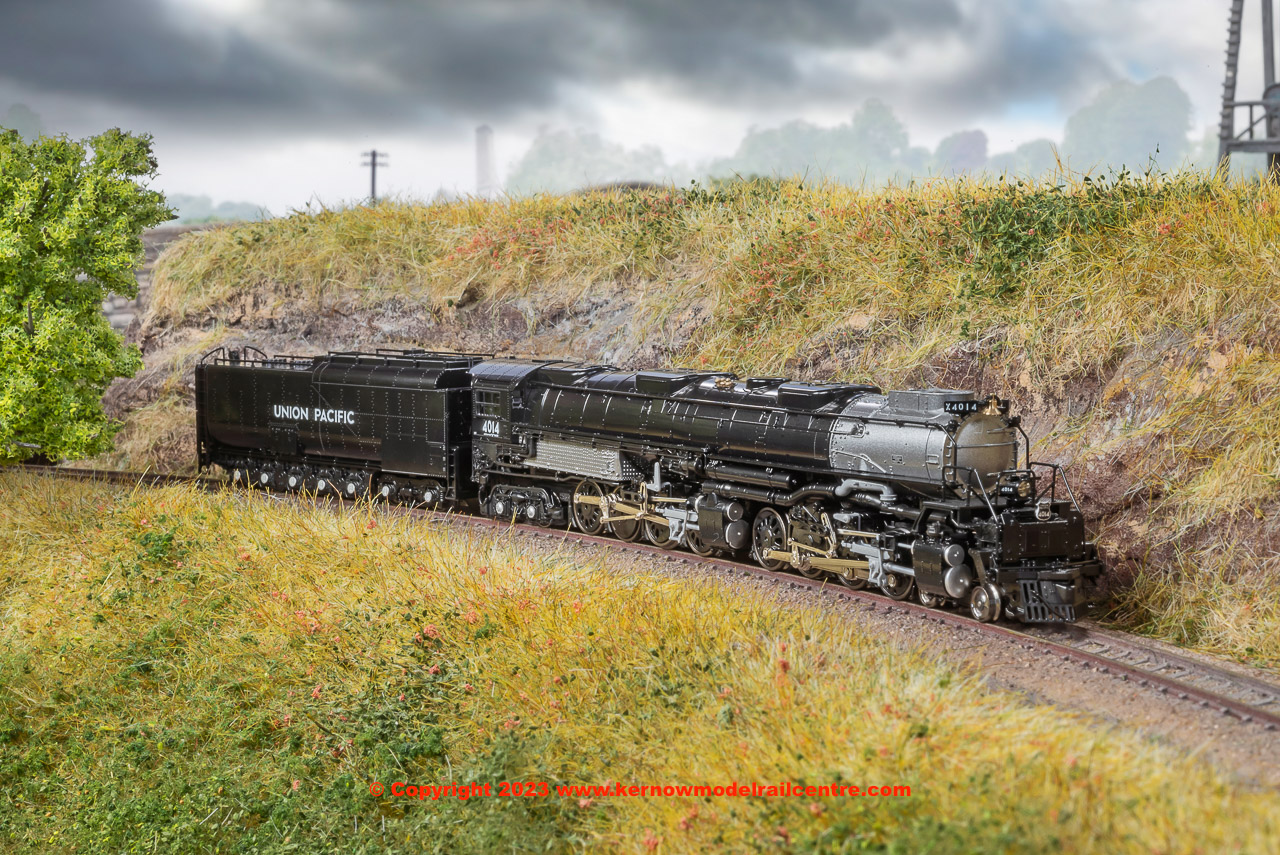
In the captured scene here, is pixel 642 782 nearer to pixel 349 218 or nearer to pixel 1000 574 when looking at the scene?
pixel 1000 574

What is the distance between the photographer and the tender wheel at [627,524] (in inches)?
652

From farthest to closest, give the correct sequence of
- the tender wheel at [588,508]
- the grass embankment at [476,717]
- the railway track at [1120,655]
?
1. the tender wheel at [588,508]
2. the railway track at [1120,655]
3. the grass embankment at [476,717]

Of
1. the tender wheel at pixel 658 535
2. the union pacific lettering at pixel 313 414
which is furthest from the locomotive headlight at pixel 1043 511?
the union pacific lettering at pixel 313 414

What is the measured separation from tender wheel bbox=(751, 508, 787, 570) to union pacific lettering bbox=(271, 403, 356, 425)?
9.58 meters

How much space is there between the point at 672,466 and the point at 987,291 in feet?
21.8

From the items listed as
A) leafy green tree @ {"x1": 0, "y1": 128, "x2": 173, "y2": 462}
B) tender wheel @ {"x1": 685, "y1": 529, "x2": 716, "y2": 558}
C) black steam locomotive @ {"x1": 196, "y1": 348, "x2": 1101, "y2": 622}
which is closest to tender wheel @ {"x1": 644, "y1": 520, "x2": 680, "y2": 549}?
black steam locomotive @ {"x1": 196, "y1": 348, "x2": 1101, "y2": 622}

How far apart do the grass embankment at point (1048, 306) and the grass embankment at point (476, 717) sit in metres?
5.34

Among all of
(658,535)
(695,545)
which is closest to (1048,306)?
(695,545)

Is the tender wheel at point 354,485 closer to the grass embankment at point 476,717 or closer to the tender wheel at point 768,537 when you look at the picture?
the grass embankment at point 476,717

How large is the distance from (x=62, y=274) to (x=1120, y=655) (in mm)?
17794

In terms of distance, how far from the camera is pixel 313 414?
2106 centimetres

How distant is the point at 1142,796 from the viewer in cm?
667

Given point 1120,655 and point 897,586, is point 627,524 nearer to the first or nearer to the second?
point 897,586

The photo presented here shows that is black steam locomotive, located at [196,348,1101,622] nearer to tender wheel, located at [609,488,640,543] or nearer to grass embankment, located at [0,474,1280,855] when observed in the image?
tender wheel, located at [609,488,640,543]
